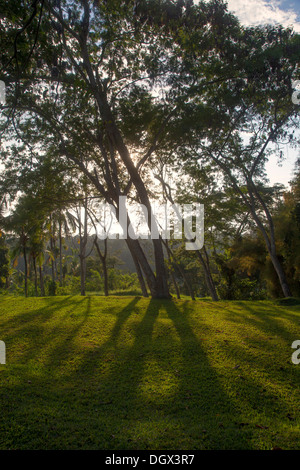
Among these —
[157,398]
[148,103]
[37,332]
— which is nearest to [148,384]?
[157,398]

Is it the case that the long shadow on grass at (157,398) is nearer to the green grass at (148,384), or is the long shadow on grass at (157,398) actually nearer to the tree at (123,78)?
the green grass at (148,384)

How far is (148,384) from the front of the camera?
483 centimetres

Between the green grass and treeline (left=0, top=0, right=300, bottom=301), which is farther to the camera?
treeline (left=0, top=0, right=300, bottom=301)

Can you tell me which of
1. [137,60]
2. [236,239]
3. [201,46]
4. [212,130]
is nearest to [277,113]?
[212,130]

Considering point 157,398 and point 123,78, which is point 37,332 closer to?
point 157,398

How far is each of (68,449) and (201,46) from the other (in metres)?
11.3

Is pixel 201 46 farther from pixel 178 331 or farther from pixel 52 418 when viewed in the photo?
pixel 52 418

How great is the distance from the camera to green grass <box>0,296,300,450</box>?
343 cm

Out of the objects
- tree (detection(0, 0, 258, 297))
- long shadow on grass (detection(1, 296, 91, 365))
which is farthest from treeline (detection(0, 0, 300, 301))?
long shadow on grass (detection(1, 296, 91, 365))

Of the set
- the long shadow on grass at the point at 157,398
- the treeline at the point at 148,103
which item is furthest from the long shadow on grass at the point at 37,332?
the treeline at the point at 148,103

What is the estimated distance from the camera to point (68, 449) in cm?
322

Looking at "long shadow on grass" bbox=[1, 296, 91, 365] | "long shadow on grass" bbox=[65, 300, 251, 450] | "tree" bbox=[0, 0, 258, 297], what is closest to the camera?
"long shadow on grass" bbox=[65, 300, 251, 450]

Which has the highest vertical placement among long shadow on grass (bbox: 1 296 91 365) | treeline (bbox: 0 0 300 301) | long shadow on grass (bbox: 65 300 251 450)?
treeline (bbox: 0 0 300 301)

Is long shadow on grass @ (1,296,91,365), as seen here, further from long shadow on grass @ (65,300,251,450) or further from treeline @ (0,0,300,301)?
treeline @ (0,0,300,301)
